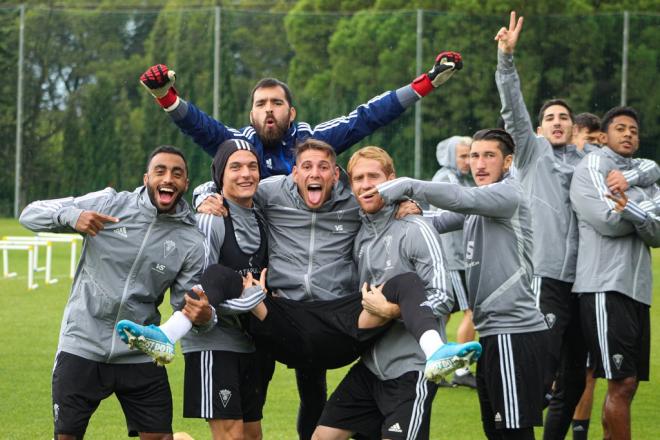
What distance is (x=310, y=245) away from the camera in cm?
624

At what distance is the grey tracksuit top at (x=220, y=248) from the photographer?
6.21 m

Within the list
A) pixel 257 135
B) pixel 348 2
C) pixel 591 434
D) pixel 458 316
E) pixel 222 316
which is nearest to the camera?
pixel 222 316

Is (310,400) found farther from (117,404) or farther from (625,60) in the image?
(625,60)

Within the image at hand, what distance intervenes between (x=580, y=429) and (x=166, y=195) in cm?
351

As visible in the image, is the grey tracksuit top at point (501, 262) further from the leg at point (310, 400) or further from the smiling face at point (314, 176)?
the leg at point (310, 400)

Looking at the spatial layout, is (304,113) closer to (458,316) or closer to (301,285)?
(458,316)

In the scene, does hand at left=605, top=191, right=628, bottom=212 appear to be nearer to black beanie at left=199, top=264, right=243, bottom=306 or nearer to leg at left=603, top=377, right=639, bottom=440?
leg at left=603, top=377, right=639, bottom=440

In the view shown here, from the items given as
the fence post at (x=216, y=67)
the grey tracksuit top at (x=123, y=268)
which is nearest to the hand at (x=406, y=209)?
the grey tracksuit top at (x=123, y=268)

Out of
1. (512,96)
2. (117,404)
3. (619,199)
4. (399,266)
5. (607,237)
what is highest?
(512,96)

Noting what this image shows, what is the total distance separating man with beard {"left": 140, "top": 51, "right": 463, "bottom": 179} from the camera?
7.07 meters

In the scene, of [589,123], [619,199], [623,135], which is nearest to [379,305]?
[619,199]

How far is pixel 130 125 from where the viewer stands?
A: 28.4m

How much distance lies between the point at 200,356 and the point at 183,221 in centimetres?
75

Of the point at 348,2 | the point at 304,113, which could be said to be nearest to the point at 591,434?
the point at 304,113
